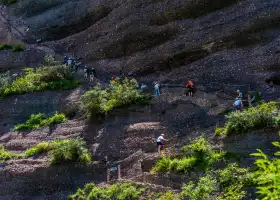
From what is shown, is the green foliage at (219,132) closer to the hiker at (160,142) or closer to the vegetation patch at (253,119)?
the vegetation patch at (253,119)

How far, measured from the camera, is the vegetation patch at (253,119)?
20.1 metres

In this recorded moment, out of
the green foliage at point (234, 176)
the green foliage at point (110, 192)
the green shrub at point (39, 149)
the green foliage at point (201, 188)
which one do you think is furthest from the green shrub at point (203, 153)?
the green shrub at point (39, 149)

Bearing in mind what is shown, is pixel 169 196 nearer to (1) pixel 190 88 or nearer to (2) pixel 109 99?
(1) pixel 190 88

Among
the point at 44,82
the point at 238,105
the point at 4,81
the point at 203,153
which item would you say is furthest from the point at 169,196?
the point at 4,81

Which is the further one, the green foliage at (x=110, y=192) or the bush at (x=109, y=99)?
the bush at (x=109, y=99)

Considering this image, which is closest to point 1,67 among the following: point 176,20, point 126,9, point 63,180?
point 126,9

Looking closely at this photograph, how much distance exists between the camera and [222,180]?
18.4 metres

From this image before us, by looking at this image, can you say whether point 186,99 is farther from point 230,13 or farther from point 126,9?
point 126,9

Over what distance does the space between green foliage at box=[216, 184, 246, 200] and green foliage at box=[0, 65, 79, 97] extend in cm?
1742

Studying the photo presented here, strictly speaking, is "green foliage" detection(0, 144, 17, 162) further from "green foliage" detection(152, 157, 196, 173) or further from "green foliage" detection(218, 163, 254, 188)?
"green foliage" detection(218, 163, 254, 188)

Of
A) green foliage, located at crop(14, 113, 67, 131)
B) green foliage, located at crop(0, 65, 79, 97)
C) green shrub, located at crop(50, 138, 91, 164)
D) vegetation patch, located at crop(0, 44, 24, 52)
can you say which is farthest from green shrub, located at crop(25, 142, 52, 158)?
vegetation patch, located at crop(0, 44, 24, 52)

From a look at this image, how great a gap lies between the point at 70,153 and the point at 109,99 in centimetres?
503

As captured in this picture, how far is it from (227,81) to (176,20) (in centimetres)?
789

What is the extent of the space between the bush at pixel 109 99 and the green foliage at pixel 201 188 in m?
9.10
